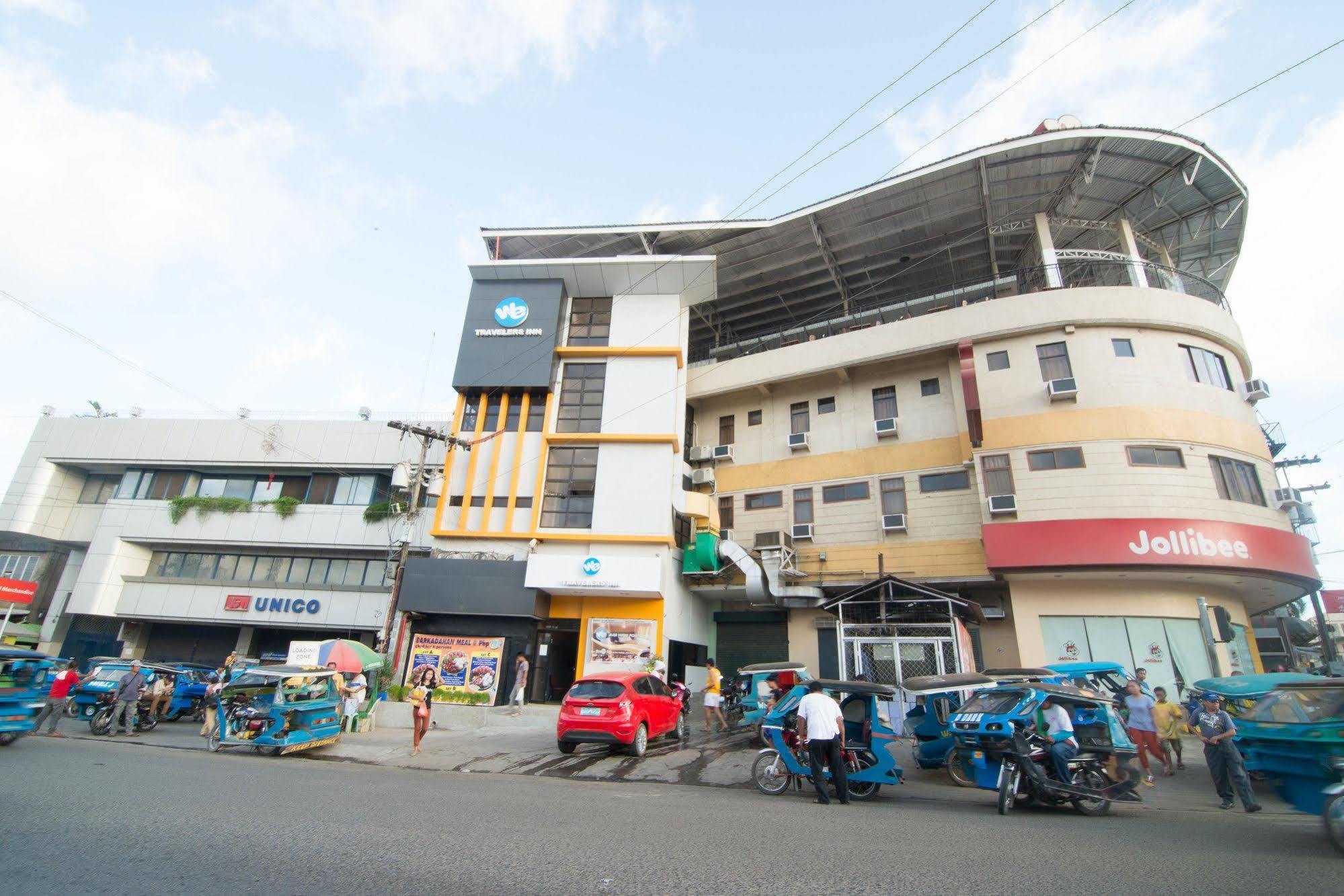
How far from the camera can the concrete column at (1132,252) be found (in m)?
21.6

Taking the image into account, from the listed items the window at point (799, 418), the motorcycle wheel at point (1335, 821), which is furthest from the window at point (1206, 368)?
the motorcycle wheel at point (1335, 821)

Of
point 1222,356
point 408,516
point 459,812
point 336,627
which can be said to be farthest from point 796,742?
point 336,627

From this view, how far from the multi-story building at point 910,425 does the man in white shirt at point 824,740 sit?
10.4m

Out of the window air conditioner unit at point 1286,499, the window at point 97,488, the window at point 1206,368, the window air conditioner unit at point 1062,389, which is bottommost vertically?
the window air conditioner unit at point 1286,499

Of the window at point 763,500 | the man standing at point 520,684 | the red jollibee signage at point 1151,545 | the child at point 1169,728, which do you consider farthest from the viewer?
the window at point 763,500

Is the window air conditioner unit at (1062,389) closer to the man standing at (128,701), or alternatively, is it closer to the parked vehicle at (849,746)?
the parked vehicle at (849,746)

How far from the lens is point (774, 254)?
88.1 ft

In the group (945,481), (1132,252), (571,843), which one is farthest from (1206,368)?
(571,843)

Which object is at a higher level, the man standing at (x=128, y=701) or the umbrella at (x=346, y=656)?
the umbrella at (x=346, y=656)

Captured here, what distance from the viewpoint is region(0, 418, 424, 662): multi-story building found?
26766 mm

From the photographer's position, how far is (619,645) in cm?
2108

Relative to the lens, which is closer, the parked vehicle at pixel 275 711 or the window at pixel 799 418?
the parked vehicle at pixel 275 711

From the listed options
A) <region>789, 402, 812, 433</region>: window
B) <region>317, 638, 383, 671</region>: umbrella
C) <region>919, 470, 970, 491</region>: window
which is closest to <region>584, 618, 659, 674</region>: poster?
<region>317, 638, 383, 671</region>: umbrella

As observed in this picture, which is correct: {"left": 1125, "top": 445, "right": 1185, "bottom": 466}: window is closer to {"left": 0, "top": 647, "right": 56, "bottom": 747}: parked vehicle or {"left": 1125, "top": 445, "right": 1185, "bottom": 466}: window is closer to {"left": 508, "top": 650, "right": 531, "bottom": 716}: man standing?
{"left": 508, "top": 650, "right": 531, "bottom": 716}: man standing
